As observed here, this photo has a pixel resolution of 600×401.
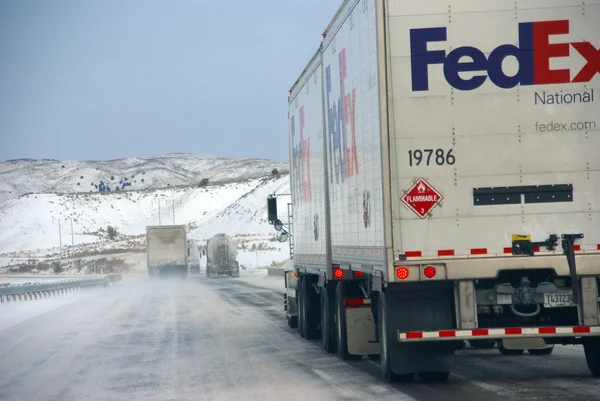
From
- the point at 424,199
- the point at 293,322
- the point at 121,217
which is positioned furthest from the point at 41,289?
the point at 121,217

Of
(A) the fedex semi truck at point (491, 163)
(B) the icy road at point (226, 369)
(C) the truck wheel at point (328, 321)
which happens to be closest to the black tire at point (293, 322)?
(B) the icy road at point (226, 369)

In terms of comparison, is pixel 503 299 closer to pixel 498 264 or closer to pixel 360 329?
pixel 498 264

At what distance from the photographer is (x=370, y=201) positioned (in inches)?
492

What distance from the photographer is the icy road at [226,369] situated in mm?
12211

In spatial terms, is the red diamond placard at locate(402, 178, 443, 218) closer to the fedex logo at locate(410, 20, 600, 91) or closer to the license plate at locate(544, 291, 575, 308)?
the fedex logo at locate(410, 20, 600, 91)

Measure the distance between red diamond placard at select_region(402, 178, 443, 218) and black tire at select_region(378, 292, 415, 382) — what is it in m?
1.22

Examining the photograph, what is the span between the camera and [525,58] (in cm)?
1143

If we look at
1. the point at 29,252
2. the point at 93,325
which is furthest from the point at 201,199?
the point at 93,325

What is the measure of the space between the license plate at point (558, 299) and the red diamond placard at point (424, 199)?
1.62 metres

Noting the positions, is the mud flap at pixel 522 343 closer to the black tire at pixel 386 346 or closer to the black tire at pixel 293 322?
the black tire at pixel 386 346

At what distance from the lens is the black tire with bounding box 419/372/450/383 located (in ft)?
41.9

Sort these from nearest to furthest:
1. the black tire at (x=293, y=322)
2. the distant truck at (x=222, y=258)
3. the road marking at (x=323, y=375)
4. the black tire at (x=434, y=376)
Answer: the black tire at (x=434, y=376) < the road marking at (x=323, y=375) < the black tire at (x=293, y=322) < the distant truck at (x=222, y=258)

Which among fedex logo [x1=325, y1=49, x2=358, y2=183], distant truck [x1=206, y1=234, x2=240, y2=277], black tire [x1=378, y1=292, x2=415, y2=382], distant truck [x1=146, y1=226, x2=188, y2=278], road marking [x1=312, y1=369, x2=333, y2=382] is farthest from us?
distant truck [x1=206, y1=234, x2=240, y2=277]

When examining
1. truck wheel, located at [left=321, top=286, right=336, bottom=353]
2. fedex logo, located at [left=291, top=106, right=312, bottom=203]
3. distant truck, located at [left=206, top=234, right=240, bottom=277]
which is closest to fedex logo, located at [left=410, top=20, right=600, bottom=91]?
truck wheel, located at [left=321, top=286, right=336, bottom=353]
